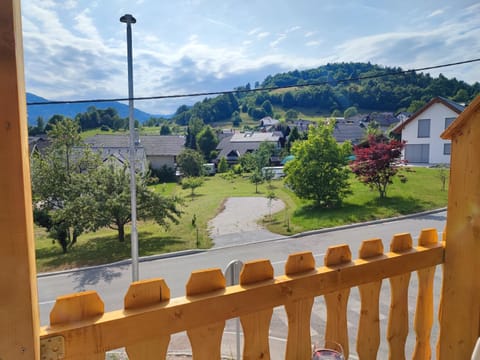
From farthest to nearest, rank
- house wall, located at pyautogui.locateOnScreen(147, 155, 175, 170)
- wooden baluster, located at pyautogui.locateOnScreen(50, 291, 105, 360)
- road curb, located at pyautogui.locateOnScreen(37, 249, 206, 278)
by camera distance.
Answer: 1. house wall, located at pyautogui.locateOnScreen(147, 155, 175, 170)
2. road curb, located at pyautogui.locateOnScreen(37, 249, 206, 278)
3. wooden baluster, located at pyautogui.locateOnScreen(50, 291, 105, 360)

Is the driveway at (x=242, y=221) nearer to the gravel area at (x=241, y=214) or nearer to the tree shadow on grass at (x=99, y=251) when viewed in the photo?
the gravel area at (x=241, y=214)

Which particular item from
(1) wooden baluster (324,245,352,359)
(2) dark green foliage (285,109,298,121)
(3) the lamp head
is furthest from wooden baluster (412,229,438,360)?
(2) dark green foliage (285,109,298,121)

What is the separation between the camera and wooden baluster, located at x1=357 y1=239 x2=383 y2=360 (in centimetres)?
100

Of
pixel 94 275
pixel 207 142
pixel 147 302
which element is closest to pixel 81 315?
pixel 147 302

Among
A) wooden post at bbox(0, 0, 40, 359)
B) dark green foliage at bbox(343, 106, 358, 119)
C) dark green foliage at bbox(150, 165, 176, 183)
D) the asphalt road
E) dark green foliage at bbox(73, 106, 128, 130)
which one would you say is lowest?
the asphalt road

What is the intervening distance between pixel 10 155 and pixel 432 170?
14784 millimetres

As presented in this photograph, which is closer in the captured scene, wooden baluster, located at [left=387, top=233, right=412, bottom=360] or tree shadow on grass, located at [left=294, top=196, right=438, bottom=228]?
wooden baluster, located at [left=387, top=233, right=412, bottom=360]

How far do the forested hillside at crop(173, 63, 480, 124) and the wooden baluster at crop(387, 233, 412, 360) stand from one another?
2.02 metres

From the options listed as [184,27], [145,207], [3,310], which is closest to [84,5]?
[184,27]

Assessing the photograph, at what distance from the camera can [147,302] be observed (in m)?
0.69

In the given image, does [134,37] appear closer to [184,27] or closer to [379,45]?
[184,27]

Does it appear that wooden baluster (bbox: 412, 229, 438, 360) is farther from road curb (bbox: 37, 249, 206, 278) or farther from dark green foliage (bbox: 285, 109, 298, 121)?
dark green foliage (bbox: 285, 109, 298, 121)

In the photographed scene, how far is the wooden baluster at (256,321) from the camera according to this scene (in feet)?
2.67

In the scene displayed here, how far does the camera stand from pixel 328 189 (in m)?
9.67
